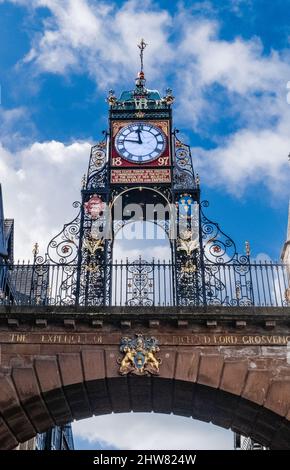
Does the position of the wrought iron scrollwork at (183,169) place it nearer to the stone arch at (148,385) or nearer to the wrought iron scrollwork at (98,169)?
the wrought iron scrollwork at (98,169)

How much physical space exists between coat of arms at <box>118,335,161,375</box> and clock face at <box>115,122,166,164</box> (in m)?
6.53

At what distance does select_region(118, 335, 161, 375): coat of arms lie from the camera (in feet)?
50.2

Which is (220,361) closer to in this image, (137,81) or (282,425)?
(282,425)

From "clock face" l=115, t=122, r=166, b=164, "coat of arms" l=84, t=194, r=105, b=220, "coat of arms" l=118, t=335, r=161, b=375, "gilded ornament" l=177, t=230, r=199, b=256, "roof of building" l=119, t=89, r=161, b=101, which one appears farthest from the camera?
"roof of building" l=119, t=89, r=161, b=101

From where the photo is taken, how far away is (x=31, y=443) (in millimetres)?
29656

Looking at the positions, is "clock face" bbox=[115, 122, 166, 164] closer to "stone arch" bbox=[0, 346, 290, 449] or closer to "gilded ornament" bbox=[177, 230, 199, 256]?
"gilded ornament" bbox=[177, 230, 199, 256]

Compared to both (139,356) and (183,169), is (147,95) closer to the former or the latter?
(183,169)

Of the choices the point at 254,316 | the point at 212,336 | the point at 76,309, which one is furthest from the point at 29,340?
the point at 254,316

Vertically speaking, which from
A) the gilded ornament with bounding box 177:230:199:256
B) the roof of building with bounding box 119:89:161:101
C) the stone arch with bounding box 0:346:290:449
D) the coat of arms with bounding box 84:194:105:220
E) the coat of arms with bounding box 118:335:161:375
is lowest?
the stone arch with bounding box 0:346:290:449

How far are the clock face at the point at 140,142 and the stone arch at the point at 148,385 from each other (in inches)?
275

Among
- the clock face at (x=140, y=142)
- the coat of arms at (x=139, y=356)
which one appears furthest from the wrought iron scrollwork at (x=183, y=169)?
the coat of arms at (x=139, y=356)

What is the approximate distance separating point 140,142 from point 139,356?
777 centimetres

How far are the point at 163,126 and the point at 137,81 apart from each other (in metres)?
2.90

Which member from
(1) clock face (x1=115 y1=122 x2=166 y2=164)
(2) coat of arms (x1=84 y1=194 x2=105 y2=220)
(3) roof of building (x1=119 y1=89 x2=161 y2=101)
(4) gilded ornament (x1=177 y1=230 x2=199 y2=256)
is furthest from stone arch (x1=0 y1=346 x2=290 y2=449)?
(3) roof of building (x1=119 y1=89 x2=161 y2=101)
